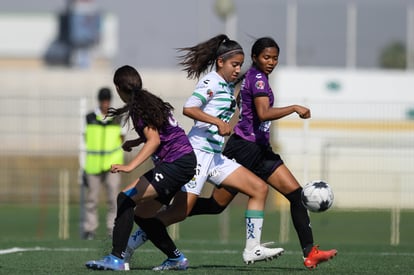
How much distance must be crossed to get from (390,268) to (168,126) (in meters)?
2.73

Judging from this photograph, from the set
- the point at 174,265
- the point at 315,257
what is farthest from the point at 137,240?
the point at 315,257

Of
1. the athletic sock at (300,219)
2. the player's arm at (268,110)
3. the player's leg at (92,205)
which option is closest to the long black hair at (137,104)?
the player's arm at (268,110)

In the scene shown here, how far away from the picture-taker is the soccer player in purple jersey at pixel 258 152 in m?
10.9

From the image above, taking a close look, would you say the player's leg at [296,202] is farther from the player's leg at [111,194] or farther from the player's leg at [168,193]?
the player's leg at [111,194]

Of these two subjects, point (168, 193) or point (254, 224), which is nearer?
point (168, 193)

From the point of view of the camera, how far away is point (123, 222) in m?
10.2

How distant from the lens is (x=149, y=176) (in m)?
10.3

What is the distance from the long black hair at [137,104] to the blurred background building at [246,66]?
1.84 meters

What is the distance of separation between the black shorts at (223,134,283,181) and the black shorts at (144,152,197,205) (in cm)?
73

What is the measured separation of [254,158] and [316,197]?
0.69m

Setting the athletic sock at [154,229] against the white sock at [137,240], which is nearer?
the athletic sock at [154,229]

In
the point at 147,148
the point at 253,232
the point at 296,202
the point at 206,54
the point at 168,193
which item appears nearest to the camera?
the point at 147,148

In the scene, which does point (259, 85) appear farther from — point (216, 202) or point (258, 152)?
point (216, 202)

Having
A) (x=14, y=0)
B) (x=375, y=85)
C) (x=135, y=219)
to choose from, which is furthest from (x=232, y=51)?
(x=14, y=0)
